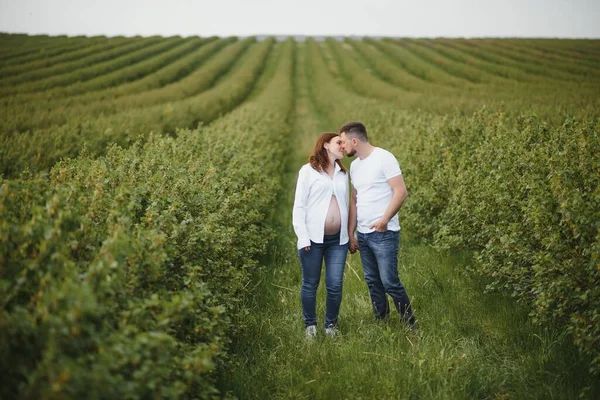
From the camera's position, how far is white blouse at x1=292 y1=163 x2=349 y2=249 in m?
4.27

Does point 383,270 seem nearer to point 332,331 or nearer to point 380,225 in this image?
point 380,225

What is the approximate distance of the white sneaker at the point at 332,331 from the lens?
14.5ft

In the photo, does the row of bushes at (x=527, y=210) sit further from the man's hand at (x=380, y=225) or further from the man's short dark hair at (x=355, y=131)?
the man's short dark hair at (x=355, y=131)

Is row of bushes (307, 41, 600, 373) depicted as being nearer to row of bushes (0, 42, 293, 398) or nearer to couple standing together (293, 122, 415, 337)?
couple standing together (293, 122, 415, 337)

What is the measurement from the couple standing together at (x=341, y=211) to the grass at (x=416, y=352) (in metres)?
0.34

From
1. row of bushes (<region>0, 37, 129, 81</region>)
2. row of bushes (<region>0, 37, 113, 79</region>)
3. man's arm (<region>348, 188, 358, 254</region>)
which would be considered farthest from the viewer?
row of bushes (<region>0, 37, 113, 79</region>)

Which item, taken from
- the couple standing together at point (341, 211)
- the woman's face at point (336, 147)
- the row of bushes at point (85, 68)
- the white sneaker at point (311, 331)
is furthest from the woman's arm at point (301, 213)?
the row of bushes at point (85, 68)

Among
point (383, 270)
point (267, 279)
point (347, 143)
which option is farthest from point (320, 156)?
point (267, 279)

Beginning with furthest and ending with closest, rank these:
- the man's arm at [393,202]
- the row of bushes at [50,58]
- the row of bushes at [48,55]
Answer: the row of bushes at [48,55] → the row of bushes at [50,58] → the man's arm at [393,202]

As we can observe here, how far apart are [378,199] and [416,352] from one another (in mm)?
1479

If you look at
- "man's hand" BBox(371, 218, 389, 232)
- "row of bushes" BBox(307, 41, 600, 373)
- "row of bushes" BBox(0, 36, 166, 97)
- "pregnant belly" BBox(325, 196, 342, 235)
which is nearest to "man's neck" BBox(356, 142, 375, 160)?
"pregnant belly" BBox(325, 196, 342, 235)

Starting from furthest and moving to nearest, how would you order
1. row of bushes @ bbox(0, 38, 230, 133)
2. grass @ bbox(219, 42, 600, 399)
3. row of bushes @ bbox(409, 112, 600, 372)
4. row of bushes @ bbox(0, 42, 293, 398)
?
row of bushes @ bbox(0, 38, 230, 133) → grass @ bbox(219, 42, 600, 399) → row of bushes @ bbox(409, 112, 600, 372) → row of bushes @ bbox(0, 42, 293, 398)

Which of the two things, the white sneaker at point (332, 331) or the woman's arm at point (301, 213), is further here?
the white sneaker at point (332, 331)

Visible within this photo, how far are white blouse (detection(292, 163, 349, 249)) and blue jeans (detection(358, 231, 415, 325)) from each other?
1.31ft
